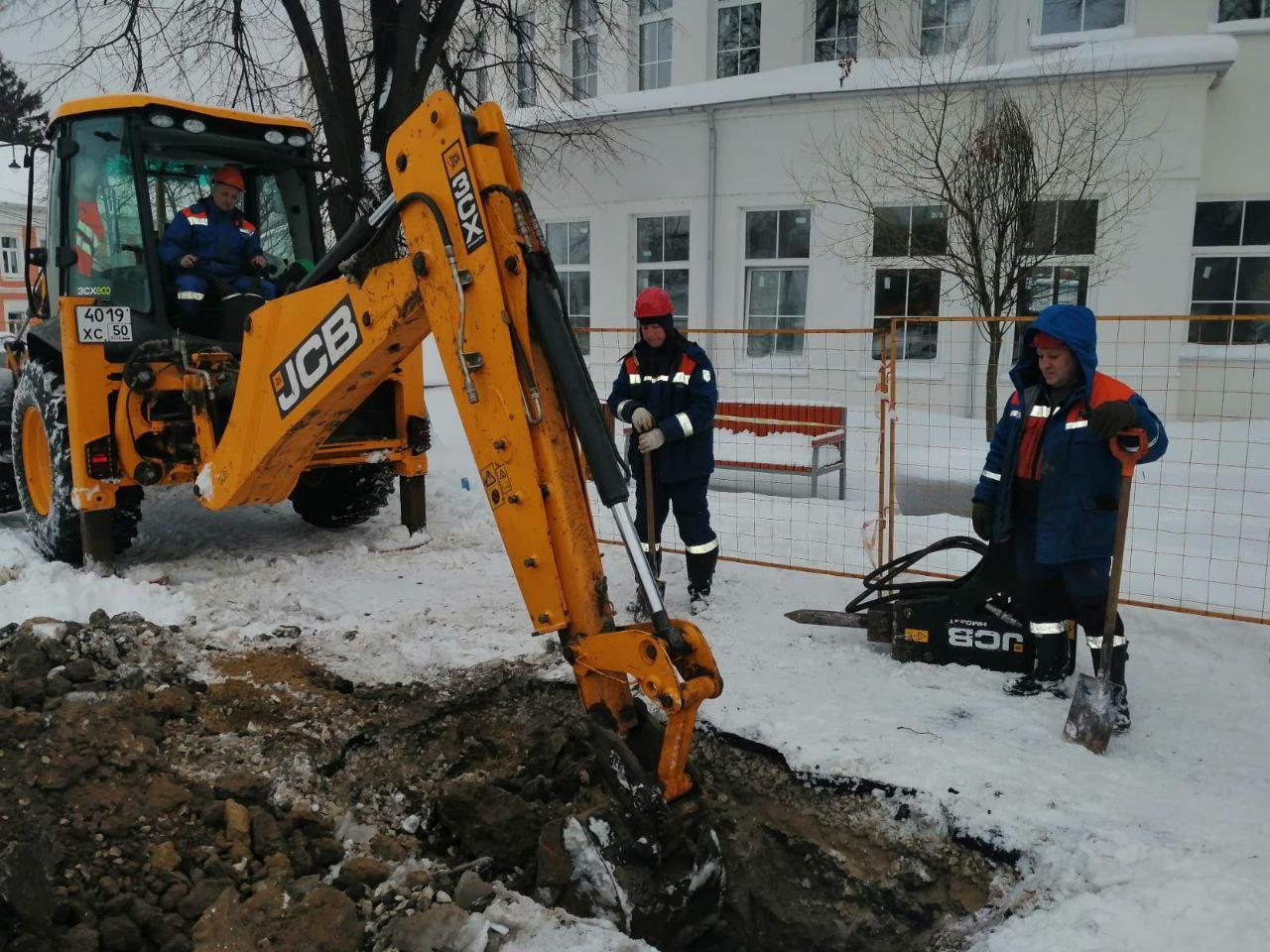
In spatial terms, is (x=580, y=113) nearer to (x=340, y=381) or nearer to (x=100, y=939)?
(x=340, y=381)

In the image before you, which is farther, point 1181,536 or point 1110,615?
point 1181,536

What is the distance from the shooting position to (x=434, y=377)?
15.1 m

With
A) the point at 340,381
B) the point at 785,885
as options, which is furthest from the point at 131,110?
the point at 785,885

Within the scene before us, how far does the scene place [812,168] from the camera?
12664 millimetres

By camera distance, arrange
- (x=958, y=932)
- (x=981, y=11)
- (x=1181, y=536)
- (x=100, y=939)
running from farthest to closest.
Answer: (x=981, y=11)
(x=1181, y=536)
(x=958, y=932)
(x=100, y=939)

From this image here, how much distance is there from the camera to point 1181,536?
6852 mm

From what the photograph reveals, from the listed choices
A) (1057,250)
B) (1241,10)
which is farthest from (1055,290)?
(1241,10)

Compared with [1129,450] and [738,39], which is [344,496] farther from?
[738,39]

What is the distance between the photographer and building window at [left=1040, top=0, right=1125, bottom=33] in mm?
11664

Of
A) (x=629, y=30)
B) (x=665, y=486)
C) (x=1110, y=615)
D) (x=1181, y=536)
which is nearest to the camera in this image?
(x=1110, y=615)

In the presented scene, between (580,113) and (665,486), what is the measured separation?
33.8 ft

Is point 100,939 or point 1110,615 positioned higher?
point 1110,615

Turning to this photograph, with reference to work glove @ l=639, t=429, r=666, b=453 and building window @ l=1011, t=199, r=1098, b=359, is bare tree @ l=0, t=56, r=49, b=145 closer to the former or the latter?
building window @ l=1011, t=199, r=1098, b=359


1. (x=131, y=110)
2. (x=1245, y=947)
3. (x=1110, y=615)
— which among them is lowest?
(x=1245, y=947)
